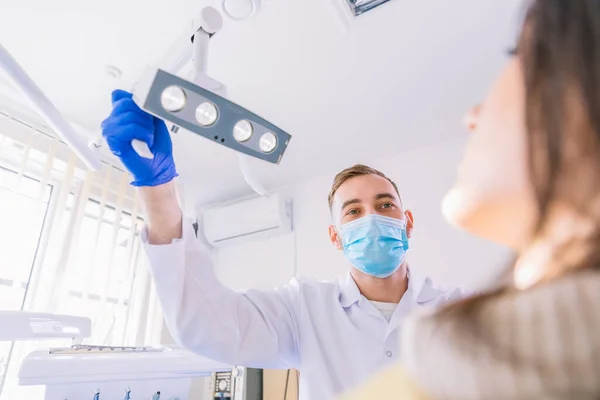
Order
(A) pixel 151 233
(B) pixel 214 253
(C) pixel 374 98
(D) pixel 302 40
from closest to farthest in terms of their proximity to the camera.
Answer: (A) pixel 151 233 < (D) pixel 302 40 < (C) pixel 374 98 < (B) pixel 214 253

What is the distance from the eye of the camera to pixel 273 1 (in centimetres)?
154

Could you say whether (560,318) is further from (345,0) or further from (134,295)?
(134,295)

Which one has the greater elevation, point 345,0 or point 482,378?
point 345,0

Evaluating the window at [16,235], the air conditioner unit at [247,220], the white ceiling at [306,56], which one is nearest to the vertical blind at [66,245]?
the window at [16,235]

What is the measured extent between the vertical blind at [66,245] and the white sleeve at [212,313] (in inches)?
50.6

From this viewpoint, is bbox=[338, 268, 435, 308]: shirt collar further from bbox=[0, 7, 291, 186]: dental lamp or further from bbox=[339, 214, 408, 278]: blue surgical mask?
bbox=[0, 7, 291, 186]: dental lamp

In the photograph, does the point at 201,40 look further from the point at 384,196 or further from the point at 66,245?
the point at 66,245

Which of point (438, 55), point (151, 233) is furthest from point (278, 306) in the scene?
point (438, 55)

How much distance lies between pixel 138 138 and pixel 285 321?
2.12 ft

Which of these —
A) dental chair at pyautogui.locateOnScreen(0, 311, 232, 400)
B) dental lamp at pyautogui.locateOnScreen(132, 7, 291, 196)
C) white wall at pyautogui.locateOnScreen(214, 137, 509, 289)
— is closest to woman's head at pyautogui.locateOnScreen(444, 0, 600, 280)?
dental lamp at pyautogui.locateOnScreen(132, 7, 291, 196)

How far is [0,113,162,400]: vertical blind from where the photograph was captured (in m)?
1.92

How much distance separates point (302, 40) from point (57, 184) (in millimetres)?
1503

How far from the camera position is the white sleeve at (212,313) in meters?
0.96

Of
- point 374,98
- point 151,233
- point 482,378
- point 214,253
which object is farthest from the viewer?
point 214,253
